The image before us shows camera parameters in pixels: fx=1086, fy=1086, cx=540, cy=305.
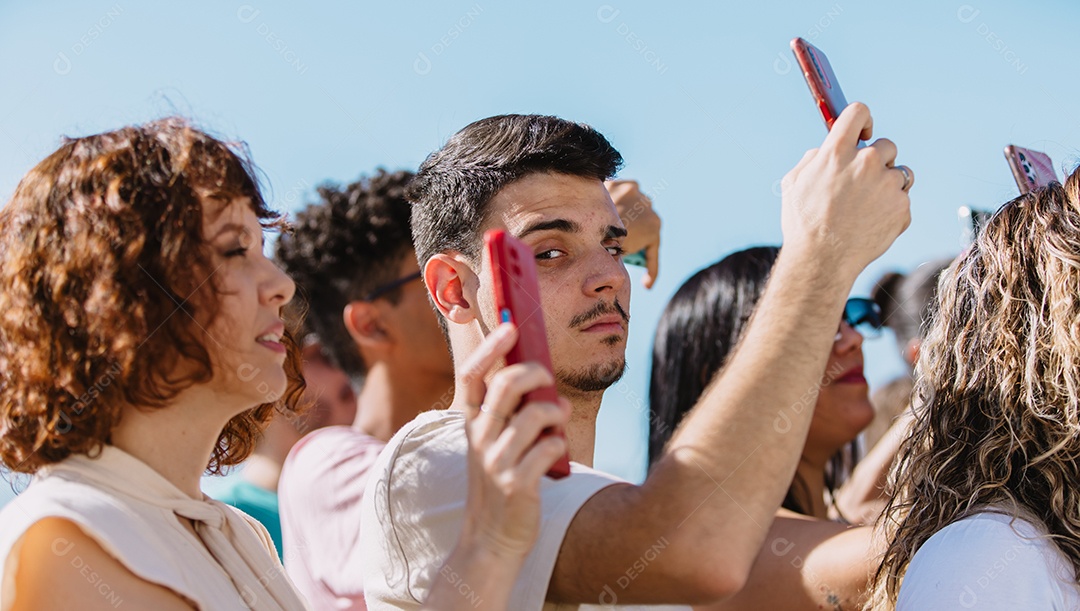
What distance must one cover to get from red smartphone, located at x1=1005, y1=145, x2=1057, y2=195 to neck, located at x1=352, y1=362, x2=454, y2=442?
6.59 feet

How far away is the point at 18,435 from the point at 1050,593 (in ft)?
5.95

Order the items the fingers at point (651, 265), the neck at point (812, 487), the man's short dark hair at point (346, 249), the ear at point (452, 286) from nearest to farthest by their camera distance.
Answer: the ear at point (452, 286), the fingers at point (651, 265), the neck at point (812, 487), the man's short dark hair at point (346, 249)

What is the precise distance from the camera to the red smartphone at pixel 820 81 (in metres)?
2.18

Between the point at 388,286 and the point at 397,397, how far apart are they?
49cm

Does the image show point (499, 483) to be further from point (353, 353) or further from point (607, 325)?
point (353, 353)

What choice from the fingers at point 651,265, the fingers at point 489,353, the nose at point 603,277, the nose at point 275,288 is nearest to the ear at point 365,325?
the fingers at point 651,265

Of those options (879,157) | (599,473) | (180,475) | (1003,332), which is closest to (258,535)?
(180,475)

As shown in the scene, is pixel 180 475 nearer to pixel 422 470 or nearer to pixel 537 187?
pixel 422 470

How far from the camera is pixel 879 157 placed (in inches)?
79.5

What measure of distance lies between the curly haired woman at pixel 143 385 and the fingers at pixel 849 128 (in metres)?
0.81

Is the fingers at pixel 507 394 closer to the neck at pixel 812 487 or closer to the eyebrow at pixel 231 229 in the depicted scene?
the eyebrow at pixel 231 229

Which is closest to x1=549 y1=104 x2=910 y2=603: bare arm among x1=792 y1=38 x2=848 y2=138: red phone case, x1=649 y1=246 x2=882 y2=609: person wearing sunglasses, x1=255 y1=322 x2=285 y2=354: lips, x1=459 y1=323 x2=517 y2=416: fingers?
x1=792 y1=38 x2=848 y2=138: red phone case

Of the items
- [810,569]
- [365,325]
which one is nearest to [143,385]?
[810,569]

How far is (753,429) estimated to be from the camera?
5.90 ft
